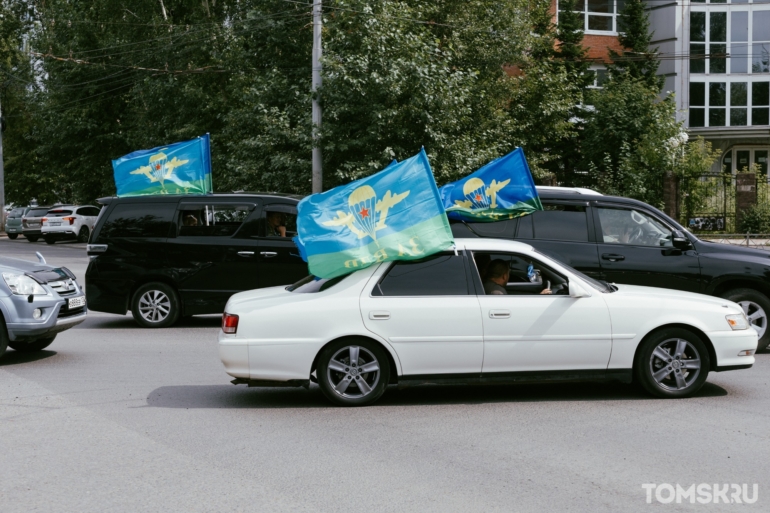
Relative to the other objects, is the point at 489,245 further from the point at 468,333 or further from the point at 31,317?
the point at 31,317

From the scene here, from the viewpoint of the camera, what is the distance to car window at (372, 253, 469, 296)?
8.07 m

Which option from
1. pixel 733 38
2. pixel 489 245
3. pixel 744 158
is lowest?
pixel 489 245

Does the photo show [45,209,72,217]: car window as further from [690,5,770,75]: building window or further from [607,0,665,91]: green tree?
[690,5,770,75]: building window

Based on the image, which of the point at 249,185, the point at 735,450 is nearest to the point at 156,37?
the point at 249,185

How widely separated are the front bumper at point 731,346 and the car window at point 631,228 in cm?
322

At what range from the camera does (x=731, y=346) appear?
816 cm

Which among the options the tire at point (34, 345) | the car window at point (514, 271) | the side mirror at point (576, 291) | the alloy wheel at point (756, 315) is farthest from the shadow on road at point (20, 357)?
the alloy wheel at point (756, 315)

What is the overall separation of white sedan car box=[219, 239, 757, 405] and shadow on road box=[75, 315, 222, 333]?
5803 millimetres

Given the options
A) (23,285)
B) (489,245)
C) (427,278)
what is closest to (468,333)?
(427,278)

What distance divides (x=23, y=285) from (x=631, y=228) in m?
7.14

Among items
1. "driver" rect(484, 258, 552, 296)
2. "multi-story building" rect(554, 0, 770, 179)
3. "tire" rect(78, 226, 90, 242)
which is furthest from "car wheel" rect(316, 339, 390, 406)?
"multi-story building" rect(554, 0, 770, 179)

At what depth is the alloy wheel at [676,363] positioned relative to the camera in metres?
8.15

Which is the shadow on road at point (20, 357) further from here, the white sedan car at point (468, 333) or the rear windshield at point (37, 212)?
the rear windshield at point (37, 212)

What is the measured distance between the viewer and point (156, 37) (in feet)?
123
